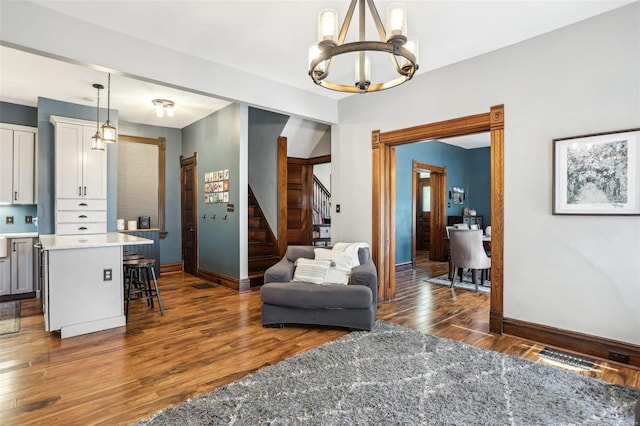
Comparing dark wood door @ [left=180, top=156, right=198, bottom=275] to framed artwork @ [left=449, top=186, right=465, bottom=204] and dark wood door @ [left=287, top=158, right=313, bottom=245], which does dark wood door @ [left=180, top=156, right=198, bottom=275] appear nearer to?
dark wood door @ [left=287, top=158, right=313, bottom=245]

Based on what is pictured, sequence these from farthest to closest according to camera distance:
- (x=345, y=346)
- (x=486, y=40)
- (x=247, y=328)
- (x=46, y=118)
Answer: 1. (x=46, y=118)
2. (x=247, y=328)
3. (x=486, y=40)
4. (x=345, y=346)

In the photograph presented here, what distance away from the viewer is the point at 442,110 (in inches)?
154

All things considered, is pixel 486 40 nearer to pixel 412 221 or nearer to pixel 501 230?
pixel 501 230

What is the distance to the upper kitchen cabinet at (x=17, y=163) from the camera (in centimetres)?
485

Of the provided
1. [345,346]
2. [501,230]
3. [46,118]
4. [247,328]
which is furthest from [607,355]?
[46,118]

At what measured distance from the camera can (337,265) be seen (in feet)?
12.6

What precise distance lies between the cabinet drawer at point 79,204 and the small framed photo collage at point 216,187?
1.53 meters

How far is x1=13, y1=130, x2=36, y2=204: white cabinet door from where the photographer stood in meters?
4.95

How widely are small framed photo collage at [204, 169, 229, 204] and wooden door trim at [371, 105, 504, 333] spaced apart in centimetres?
236

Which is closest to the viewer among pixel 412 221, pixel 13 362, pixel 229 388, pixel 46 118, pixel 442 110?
pixel 229 388

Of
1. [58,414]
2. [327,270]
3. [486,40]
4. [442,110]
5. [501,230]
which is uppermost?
[486,40]

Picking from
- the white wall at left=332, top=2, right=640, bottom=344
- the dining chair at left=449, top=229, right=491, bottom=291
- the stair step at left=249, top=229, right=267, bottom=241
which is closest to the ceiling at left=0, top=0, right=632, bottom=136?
the white wall at left=332, top=2, right=640, bottom=344

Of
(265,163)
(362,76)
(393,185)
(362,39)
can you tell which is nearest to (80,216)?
(265,163)

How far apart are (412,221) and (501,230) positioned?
146 inches
